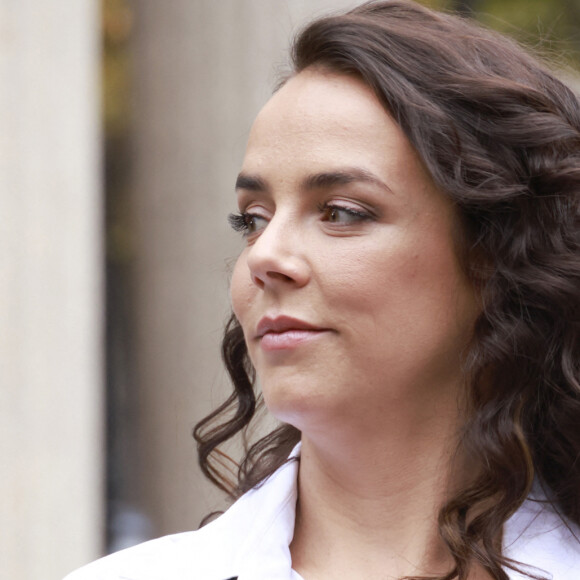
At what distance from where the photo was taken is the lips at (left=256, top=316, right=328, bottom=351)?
101 inches

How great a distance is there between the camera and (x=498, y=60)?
2834mm

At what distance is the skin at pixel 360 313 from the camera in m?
2.57

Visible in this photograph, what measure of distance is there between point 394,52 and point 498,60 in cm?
30

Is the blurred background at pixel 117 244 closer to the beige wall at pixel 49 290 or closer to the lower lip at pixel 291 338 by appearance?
the beige wall at pixel 49 290

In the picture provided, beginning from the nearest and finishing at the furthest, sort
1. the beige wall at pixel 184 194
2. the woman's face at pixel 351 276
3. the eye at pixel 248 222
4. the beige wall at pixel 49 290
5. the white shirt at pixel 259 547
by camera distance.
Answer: the woman's face at pixel 351 276
the white shirt at pixel 259 547
the eye at pixel 248 222
the beige wall at pixel 49 290
the beige wall at pixel 184 194

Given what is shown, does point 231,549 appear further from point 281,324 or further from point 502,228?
point 502,228

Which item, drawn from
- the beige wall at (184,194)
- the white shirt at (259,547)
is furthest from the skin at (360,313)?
the beige wall at (184,194)

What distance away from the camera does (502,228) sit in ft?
8.94

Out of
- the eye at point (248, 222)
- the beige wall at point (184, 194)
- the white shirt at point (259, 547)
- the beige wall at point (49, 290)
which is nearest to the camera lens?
the white shirt at point (259, 547)

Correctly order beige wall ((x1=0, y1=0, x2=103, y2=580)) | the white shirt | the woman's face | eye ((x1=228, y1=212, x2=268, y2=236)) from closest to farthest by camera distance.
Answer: the woman's face < the white shirt < eye ((x1=228, y1=212, x2=268, y2=236)) < beige wall ((x1=0, y1=0, x2=103, y2=580))

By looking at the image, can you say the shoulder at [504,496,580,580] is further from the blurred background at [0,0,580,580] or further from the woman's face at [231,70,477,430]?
the blurred background at [0,0,580,580]

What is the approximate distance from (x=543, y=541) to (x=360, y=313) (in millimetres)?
741

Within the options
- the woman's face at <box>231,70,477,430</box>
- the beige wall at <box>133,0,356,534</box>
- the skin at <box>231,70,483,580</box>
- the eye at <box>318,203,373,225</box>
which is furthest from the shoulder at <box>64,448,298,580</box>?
the beige wall at <box>133,0,356,534</box>

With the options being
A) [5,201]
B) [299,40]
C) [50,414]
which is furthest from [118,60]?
[299,40]
